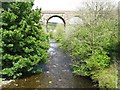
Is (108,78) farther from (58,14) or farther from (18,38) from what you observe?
(58,14)

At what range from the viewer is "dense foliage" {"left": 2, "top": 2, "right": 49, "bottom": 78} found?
581 inches

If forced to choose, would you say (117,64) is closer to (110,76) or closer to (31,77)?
(110,76)

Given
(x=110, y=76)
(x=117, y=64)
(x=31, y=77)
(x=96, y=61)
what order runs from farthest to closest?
(x=31, y=77), (x=96, y=61), (x=117, y=64), (x=110, y=76)

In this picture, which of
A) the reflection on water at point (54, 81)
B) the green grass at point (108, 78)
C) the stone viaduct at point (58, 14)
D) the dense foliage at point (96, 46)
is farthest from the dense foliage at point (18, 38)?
the stone viaduct at point (58, 14)

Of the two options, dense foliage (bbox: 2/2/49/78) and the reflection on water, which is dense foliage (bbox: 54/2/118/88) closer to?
the reflection on water

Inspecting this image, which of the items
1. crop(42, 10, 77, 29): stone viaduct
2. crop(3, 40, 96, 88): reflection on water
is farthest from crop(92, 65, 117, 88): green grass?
crop(42, 10, 77, 29): stone viaduct

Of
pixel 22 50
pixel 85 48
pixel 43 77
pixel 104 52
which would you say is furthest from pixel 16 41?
pixel 104 52

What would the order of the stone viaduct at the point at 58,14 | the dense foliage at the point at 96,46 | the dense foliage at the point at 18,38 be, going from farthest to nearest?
the stone viaduct at the point at 58,14 → the dense foliage at the point at 18,38 → the dense foliage at the point at 96,46

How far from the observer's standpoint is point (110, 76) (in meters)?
11.6

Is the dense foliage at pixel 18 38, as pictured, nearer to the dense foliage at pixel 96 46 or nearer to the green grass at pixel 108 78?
the dense foliage at pixel 96 46

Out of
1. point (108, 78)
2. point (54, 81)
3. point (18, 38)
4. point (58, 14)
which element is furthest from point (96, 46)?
point (58, 14)

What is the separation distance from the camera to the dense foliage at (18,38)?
1476cm

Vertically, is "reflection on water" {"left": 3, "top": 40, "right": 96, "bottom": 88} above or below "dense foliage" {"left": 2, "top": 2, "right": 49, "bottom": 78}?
below

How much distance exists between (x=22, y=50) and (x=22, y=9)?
2.91 m
